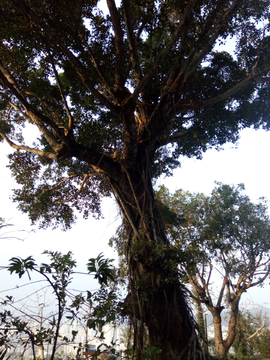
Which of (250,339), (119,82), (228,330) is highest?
(119,82)

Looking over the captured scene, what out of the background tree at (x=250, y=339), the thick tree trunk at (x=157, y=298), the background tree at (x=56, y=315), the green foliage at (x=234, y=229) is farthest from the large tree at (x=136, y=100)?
the background tree at (x=250, y=339)

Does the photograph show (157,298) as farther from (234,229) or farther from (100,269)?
(234,229)

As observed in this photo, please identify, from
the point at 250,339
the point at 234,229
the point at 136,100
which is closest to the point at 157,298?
the point at 136,100

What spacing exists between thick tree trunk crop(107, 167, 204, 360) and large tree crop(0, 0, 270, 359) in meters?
0.01

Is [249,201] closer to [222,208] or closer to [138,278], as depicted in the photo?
[222,208]

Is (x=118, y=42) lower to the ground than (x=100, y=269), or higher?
higher

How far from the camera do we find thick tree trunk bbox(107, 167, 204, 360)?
295 centimetres

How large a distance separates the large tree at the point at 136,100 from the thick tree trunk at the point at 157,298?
12 mm

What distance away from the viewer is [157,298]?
3211mm

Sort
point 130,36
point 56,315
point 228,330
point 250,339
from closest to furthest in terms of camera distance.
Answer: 1. point 56,315
2. point 130,36
3. point 228,330
4. point 250,339

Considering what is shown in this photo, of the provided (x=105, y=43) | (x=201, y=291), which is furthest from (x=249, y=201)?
(x=105, y=43)

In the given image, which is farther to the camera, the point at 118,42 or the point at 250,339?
the point at 250,339

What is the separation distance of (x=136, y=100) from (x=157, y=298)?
2875 mm

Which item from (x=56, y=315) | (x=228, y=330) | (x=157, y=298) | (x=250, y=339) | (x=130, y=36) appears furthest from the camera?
(x=250, y=339)
